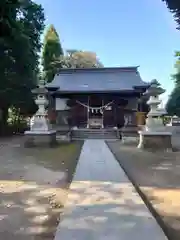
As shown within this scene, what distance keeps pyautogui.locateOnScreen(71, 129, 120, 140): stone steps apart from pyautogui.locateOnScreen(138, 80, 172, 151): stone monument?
4908 millimetres

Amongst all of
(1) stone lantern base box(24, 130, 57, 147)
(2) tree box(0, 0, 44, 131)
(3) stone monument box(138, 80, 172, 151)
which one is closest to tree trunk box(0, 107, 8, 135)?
(2) tree box(0, 0, 44, 131)

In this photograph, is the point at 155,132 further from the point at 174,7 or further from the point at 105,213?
the point at 105,213

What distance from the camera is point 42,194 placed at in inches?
179

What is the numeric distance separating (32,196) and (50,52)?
99.0 feet

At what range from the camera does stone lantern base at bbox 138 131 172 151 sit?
1096 cm

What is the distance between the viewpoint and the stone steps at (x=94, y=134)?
53.9 ft

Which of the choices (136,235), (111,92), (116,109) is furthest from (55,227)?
(116,109)

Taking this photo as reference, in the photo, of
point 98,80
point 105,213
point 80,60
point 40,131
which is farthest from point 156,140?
point 80,60

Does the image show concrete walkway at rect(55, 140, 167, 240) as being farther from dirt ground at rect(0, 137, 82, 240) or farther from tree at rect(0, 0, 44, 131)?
tree at rect(0, 0, 44, 131)

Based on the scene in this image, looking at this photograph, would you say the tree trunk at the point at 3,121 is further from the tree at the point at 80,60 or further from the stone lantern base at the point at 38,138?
the tree at the point at 80,60

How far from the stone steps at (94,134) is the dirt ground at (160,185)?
7.76 m

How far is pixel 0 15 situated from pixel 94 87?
10860 millimetres

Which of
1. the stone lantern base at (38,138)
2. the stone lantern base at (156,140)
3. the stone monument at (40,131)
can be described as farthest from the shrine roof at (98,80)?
the stone lantern base at (156,140)

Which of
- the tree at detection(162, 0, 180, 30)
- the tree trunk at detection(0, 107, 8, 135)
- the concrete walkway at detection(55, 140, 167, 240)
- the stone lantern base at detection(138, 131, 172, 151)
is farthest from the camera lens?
the tree trunk at detection(0, 107, 8, 135)
